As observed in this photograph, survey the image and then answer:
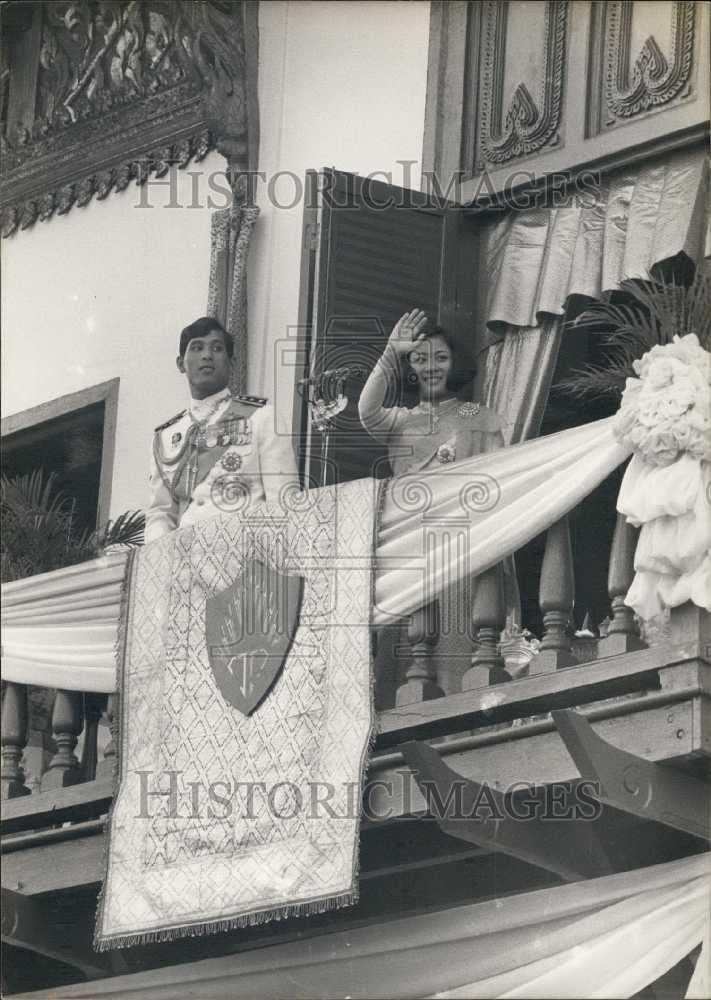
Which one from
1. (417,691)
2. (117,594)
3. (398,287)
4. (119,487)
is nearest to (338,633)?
(417,691)

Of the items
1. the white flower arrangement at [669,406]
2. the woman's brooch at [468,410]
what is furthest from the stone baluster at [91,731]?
the white flower arrangement at [669,406]

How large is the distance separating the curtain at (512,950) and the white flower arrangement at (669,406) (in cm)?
124

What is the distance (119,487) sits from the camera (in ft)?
35.0

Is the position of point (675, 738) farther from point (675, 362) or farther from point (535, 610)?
point (535, 610)

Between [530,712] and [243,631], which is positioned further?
[243,631]

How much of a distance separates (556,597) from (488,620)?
0.29 m

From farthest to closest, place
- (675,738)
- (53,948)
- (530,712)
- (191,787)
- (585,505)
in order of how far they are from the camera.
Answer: (585,505) < (53,948) < (191,787) < (530,712) < (675,738)

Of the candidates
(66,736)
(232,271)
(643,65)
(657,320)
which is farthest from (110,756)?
(643,65)

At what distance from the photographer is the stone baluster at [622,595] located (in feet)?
25.1

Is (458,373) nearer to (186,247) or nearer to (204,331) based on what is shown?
(204,331)

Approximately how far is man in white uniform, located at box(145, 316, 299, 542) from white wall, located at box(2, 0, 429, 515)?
1.79ft

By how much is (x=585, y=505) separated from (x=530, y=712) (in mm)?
2673

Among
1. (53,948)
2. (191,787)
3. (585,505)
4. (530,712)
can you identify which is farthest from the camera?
(585,505)

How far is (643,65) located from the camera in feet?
30.3
